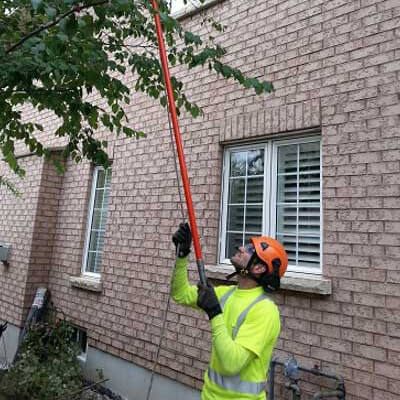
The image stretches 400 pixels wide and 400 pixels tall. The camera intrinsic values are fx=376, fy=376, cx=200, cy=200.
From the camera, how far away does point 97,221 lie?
614 centimetres

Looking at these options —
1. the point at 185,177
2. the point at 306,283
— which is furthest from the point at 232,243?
the point at 185,177

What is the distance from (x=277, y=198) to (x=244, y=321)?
223 centimetres

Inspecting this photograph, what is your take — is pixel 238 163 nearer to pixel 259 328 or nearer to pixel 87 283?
pixel 259 328

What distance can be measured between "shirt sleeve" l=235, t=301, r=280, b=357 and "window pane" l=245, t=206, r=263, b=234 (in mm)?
2097

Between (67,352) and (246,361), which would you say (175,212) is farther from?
(246,361)

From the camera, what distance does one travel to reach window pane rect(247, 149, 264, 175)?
424 centimetres

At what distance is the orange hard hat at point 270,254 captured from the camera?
2158 millimetres

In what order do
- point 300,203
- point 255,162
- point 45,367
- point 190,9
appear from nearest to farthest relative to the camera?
point 300,203
point 255,162
point 45,367
point 190,9

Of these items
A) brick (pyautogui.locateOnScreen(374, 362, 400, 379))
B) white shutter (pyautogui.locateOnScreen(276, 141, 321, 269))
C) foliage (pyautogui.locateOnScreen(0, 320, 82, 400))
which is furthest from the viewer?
foliage (pyautogui.locateOnScreen(0, 320, 82, 400))

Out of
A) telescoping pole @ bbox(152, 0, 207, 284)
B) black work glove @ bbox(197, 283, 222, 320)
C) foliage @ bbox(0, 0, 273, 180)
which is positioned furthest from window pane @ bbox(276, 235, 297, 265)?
black work glove @ bbox(197, 283, 222, 320)

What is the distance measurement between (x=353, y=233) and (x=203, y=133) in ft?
7.18

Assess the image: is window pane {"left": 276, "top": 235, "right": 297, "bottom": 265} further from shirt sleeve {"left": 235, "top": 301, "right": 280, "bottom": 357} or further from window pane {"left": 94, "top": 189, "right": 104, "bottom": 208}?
window pane {"left": 94, "top": 189, "right": 104, "bottom": 208}

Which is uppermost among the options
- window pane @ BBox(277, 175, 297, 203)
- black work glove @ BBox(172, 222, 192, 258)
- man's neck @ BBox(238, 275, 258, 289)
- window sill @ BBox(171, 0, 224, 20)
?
window sill @ BBox(171, 0, 224, 20)

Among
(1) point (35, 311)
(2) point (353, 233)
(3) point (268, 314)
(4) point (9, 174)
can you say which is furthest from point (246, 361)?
(4) point (9, 174)
